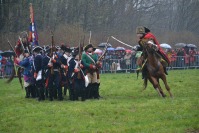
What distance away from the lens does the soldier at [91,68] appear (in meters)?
16.7

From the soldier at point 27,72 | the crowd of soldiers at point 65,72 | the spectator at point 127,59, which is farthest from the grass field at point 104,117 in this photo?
the spectator at point 127,59

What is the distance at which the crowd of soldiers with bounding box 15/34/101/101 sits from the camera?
16328 millimetres

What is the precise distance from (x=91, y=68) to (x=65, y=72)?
3.10 feet

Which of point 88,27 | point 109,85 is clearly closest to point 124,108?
point 109,85

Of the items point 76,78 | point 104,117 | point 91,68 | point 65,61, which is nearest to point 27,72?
point 65,61

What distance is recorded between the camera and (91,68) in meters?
16.7

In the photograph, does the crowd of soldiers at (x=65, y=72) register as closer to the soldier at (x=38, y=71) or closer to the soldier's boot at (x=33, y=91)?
the soldier at (x=38, y=71)

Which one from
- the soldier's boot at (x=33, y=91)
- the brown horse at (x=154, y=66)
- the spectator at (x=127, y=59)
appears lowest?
the soldier's boot at (x=33, y=91)

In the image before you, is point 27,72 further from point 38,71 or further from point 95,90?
point 95,90

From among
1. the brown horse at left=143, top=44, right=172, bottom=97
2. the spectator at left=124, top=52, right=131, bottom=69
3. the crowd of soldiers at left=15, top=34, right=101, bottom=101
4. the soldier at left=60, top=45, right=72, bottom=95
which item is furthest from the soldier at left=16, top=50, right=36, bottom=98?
the spectator at left=124, top=52, right=131, bottom=69

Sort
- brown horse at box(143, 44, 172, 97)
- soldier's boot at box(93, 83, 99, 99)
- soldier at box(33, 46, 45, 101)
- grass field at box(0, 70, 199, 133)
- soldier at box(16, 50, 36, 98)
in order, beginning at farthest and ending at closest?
soldier at box(16, 50, 36, 98) < soldier's boot at box(93, 83, 99, 99) < soldier at box(33, 46, 45, 101) < brown horse at box(143, 44, 172, 97) < grass field at box(0, 70, 199, 133)

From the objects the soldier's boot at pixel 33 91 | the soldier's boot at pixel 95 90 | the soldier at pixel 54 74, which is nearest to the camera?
the soldier at pixel 54 74

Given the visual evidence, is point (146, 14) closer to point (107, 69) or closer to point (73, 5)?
point (73, 5)

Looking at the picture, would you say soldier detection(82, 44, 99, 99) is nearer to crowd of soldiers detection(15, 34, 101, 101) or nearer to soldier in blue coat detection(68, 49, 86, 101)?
crowd of soldiers detection(15, 34, 101, 101)
